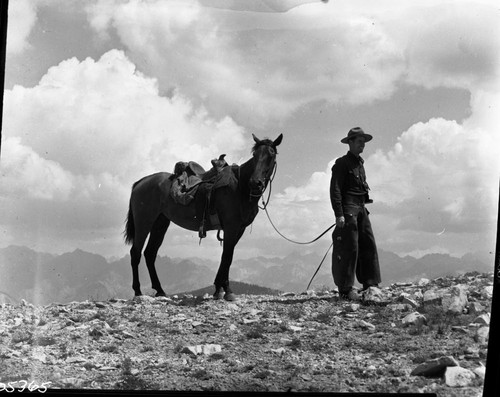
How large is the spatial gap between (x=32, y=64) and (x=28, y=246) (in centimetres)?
179

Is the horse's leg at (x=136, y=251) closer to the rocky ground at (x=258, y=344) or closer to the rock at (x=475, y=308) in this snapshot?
the rocky ground at (x=258, y=344)

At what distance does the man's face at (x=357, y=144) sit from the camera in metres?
7.56

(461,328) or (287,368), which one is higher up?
(461,328)

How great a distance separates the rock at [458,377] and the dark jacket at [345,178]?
2193mm

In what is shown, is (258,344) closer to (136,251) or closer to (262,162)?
(262,162)

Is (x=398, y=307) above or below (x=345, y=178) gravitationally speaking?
below

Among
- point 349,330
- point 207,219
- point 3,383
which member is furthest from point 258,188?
point 3,383

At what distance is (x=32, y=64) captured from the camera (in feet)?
23.1

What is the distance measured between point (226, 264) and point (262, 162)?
4.03 feet

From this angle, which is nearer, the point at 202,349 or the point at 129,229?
the point at 202,349

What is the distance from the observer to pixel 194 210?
27.9ft

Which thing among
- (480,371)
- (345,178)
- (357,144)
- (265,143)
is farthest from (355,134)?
(480,371)

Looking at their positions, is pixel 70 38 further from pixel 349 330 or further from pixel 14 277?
pixel 349 330

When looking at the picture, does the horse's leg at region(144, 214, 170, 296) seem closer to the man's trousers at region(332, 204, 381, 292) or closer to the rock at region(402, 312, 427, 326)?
the man's trousers at region(332, 204, 381, 292)
